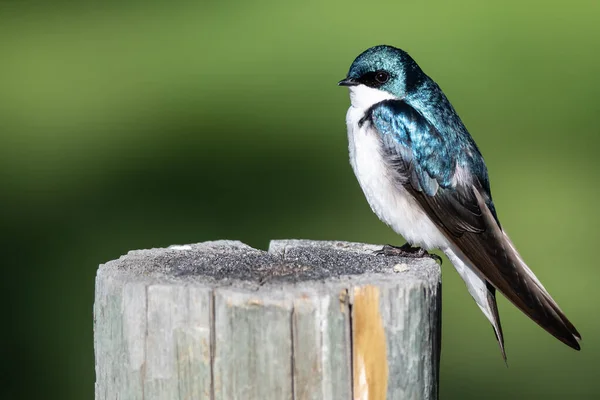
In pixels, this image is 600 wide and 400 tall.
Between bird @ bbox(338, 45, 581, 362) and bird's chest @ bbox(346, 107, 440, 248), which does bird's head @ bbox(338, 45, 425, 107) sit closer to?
bird @ bbox(338, 45, 581, 362)

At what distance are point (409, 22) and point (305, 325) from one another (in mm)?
7296

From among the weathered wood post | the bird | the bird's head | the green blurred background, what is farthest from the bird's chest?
the green blurred background

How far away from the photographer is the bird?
3879 millimetres

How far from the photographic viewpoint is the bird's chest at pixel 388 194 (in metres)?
3.98

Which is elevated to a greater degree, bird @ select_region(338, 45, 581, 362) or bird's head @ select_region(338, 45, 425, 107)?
bird's head @ select_region(338, 45, 425, 107)

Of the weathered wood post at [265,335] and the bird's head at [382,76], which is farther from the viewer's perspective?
the bird's head at [382,76]

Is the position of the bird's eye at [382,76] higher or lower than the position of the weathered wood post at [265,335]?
higher

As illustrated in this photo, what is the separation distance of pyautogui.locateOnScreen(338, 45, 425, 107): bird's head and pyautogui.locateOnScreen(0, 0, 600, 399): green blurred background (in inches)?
78.4

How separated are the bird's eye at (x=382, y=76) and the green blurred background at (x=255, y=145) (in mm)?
2034

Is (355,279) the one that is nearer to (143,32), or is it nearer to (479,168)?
(479,168)

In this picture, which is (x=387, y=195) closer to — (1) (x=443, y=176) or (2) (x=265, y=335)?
(1) (x=443, y=176)

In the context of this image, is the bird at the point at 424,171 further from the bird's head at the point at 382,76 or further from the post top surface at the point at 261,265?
the post top surface at the point at 261,265

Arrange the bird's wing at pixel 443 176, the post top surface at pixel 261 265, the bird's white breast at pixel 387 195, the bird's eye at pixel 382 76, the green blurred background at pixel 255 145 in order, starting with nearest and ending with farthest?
the post top surface at pixel 261 265 → the bird's wing at pixel 443 176 → the bird's white breast at pixel 387 195 → the bird's eye at pixel 382 76 → the green blurred background at pixel 255 145

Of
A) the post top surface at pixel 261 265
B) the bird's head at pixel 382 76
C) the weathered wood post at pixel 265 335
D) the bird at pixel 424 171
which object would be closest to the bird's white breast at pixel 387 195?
the bird at pixel 424 171
